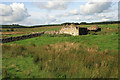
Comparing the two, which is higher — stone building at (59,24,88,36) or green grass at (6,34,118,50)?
stone building at (59,24,88,36)

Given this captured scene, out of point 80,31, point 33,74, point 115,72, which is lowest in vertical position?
point 33,74

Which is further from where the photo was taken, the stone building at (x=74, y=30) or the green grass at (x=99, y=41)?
the stone building at (x=74, y=30)

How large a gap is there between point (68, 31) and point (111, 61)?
2111cm

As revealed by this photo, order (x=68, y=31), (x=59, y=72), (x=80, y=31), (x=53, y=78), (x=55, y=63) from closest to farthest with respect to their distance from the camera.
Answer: (x=53, y=78) < (x=59, y=72) < (x=55, y=63) < (x=80, y=31) < (x=68, y=31)

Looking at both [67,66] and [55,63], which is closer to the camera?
[67,66]

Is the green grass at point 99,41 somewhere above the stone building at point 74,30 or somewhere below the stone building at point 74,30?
below

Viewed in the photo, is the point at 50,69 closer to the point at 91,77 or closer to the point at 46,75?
the point at 46,75

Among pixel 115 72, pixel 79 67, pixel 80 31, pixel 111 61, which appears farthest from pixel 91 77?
pixel 80 31

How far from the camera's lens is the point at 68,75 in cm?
410

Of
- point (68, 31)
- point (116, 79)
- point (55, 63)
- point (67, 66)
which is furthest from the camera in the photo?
point (68, 31)

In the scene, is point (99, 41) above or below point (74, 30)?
below

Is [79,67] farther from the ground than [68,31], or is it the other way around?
[68,31]

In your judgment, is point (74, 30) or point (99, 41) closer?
point (99, 41)

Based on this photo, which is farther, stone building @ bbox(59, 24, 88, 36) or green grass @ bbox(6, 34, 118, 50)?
stone building @ bbox(59, 24, 88, 36)
